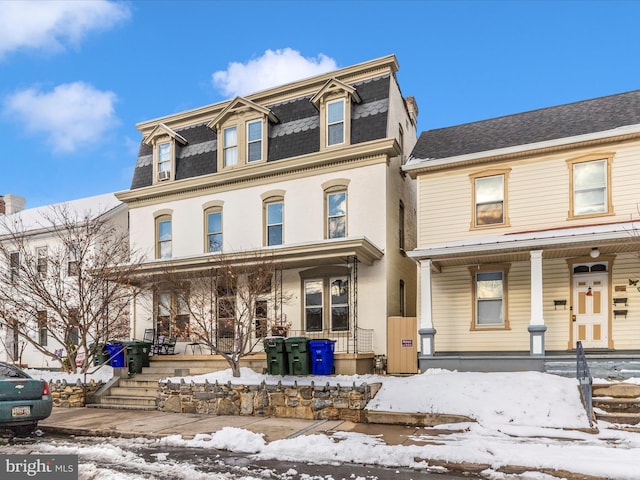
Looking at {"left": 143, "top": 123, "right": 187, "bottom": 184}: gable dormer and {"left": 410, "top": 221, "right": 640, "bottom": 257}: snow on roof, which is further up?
{"left": 143, "top": 123, "right": 187, "bottom": 184}: gable dormer

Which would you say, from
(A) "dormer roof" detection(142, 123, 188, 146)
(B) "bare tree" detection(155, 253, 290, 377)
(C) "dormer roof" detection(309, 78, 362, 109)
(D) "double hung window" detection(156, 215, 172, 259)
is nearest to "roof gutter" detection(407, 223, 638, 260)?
(B) "bare tree" detection(155, 253, 290, 377)

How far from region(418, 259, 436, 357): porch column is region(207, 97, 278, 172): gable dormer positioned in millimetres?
6945

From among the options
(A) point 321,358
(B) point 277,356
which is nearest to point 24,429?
(B) point 277,356

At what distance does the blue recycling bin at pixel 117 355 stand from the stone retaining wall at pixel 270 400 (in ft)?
12.9

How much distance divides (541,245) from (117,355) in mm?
12450

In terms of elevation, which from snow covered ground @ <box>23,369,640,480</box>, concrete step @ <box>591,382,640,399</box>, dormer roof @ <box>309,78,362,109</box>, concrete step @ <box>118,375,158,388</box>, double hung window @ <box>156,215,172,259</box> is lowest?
concrete step @ <box>118,375,158,388</box>

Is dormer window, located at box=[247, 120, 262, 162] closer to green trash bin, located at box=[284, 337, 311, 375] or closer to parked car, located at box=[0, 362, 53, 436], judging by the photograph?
green trash bin, located at box=[284, 337, 311, 375]

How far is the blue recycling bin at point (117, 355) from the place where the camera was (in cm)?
1492

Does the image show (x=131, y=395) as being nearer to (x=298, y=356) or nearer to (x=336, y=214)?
(x=298, y=356)

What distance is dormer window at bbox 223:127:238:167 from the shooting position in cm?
1736

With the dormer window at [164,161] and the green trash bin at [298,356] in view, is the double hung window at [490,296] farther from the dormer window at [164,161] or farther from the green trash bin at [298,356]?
the dormer window at [164,161]

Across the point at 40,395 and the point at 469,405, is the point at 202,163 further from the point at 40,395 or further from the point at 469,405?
the point at 469,405

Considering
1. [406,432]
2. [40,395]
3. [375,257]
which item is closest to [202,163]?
[375,257]

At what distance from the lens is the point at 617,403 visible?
9.06 metres
